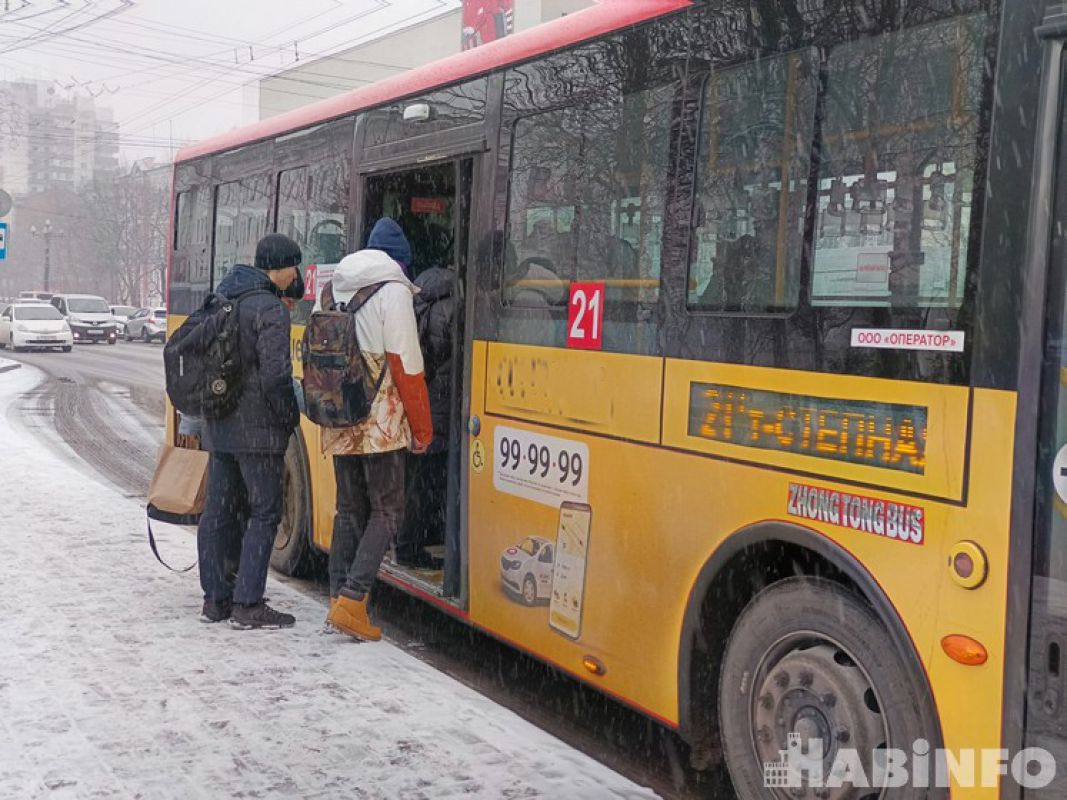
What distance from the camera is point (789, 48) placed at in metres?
3.64

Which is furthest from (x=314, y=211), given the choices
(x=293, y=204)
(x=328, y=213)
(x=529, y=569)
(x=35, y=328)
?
(x=35, y=328)

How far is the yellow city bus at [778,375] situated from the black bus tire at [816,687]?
11 mm

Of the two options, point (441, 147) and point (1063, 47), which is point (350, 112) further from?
point (1063, 47)

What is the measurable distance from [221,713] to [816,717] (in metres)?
2.42

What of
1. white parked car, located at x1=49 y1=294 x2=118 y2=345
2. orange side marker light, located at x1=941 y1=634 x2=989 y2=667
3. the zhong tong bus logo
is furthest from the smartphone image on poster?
white parked car, located at x1=49 y1=294 x2=118 y2=345

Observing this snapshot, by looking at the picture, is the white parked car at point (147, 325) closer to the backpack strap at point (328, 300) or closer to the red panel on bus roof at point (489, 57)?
the red panel on bus roof at point (489, 57)

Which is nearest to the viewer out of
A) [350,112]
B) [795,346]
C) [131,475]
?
[795,346]

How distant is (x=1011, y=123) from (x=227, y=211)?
6562 millimetres

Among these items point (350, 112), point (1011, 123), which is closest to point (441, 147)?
point (350, 112)

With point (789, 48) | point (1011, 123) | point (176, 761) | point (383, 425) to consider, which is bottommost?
point (176, 761)

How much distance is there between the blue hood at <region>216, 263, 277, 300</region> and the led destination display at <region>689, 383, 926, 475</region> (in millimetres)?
2648

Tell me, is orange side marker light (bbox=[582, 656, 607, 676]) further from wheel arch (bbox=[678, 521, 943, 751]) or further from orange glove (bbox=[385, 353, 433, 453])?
orange glove (bbox=[385, 353, 433, 453])

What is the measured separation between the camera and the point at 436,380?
657 centimetres

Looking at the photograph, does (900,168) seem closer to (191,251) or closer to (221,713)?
(221,713)
